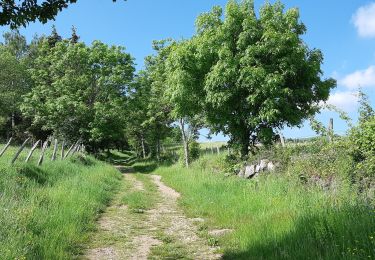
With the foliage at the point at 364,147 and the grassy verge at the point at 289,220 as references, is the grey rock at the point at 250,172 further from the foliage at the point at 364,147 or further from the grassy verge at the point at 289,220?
the foliage at the point at 364,147

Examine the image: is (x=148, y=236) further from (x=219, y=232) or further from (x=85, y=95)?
(x=85, y=95)

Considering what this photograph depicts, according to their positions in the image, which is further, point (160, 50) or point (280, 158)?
point (160, 50)

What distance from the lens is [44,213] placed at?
30.2 feet

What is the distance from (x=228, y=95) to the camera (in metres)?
20.1

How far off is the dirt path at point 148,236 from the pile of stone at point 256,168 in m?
4.37

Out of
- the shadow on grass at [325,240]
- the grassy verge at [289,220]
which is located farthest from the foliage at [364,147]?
the shadow on grass at [325,240]

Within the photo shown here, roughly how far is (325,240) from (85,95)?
1424 inches

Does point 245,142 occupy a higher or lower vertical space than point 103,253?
higher

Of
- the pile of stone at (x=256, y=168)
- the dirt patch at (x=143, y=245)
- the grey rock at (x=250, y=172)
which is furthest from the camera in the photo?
the grey rock at (x=250, y=172)

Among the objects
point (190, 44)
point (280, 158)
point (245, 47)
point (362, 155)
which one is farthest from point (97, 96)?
point (362, 155)

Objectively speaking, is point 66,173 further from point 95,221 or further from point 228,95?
point 228,95

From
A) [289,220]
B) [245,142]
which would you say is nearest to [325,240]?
[289,220]

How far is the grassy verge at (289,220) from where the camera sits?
6270 millimetres

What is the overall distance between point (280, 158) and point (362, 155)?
473 cm
